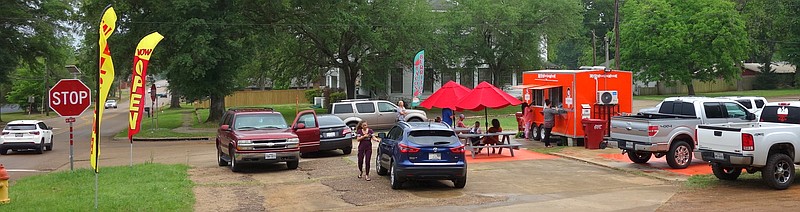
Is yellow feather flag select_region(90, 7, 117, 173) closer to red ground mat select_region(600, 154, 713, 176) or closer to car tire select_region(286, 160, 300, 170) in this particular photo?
car tire select_region(286, 160, 300, 170)

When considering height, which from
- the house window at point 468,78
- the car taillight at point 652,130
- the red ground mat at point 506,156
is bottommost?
the red ground mat at point 506,156

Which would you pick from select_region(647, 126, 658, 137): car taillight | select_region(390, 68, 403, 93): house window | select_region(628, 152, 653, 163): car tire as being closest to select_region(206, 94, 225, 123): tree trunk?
select_region(390, 68, 403, 93): house window

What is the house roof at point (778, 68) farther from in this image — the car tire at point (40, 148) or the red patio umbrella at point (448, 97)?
the car tire at point (40, 148)

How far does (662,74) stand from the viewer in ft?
207

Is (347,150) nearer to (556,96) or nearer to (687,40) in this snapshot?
(556,96)

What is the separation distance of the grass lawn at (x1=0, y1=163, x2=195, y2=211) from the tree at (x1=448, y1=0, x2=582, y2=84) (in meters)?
35.9

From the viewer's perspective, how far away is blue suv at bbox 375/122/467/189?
1416 centimetres

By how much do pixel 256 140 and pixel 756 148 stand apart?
11042 millimetres

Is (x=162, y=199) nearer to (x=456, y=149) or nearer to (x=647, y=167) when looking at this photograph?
(x=456, y=149)

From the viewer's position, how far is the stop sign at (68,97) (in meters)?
16.0

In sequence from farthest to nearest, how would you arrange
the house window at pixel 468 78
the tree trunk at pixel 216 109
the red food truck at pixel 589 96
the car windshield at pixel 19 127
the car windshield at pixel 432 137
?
1. the house window at pixel 468 78
2. the tree trunk at pixel 216 109
3. the car windshield at pixel 19 127
4. the red food truck at pixel 589 96
5. the car windshield at pixel 432 137

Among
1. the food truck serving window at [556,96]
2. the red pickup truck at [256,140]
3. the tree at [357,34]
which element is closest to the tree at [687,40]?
the tree at [357,34]

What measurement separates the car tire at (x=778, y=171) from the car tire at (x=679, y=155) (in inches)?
137

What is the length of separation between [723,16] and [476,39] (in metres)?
22.0
